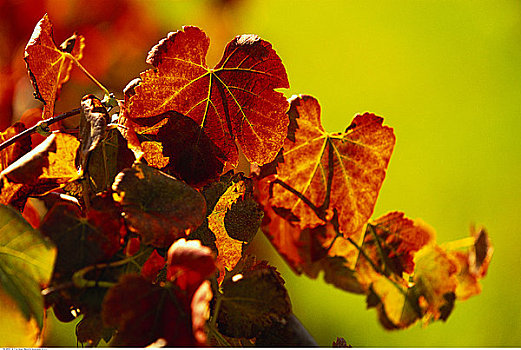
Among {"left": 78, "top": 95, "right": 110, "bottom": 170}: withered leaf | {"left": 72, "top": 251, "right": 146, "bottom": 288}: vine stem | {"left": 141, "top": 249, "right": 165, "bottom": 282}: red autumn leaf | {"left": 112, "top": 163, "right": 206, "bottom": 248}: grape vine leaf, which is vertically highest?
{"left": 78, "top": 95, "right": 110, "bottom": 170}: withered leaf

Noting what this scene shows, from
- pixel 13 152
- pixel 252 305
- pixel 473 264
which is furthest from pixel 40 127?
pixel 473 264

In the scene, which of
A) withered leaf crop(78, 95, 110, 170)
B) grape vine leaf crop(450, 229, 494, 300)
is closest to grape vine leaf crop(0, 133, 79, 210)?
withered leaf crop(78, 95, 110, 170)

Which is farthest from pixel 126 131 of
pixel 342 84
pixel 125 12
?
pixel 125 12

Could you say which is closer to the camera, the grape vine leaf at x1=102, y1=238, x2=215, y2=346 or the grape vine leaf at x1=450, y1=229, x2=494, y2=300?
the grape vine leaf at x1=102, y1=238, x2=215, y2=346

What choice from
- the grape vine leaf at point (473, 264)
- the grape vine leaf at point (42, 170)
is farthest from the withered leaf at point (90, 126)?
the grape vine leaf at point (473, 264)

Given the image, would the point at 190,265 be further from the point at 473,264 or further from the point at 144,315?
the point at 473,264

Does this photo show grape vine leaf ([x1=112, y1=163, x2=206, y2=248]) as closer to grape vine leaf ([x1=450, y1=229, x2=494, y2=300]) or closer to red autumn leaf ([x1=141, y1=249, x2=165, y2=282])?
red autumn leaf ([x1=141, y1=249, x2=165, y2=282])
